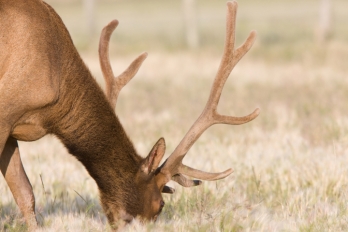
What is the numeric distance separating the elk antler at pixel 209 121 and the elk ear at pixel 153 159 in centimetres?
10

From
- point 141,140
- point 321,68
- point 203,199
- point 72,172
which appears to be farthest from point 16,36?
point 321,68

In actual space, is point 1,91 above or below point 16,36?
below

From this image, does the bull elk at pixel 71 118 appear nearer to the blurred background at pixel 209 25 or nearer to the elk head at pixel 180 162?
the elk head at pixel 180 162

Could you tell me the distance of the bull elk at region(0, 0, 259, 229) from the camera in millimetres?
4602

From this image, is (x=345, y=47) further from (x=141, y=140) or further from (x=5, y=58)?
(x=5, y=58)

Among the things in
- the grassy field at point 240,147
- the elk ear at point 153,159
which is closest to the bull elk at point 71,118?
the elk ear at point 153,159

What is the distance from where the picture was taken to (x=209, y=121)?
5109 millimetres

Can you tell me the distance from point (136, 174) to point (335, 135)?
4082 millimetres

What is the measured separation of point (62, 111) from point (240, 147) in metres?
3.49

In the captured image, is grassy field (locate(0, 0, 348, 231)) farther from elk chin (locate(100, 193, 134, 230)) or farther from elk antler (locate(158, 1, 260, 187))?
elk antler (locate(158, 1, 260, 187))

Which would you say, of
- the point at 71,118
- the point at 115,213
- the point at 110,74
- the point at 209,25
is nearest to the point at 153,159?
the point at 115,213

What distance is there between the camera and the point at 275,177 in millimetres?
6445

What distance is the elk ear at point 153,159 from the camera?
482 centimetres

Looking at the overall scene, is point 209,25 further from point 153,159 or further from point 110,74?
point 153,159
